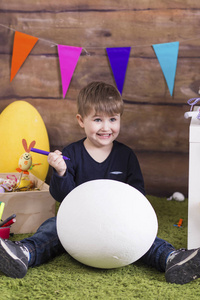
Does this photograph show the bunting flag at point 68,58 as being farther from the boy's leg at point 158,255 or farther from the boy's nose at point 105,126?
the boy's leg at point 158,255

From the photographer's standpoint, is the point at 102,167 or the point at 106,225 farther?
the point at 102,167

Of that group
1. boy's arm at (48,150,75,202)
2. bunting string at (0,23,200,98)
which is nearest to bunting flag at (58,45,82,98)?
bunting string at (0,23,200,98)

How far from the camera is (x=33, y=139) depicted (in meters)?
1.96

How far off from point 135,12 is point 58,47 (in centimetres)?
42

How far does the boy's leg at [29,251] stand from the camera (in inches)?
45.1

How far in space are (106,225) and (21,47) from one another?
4.14 ft

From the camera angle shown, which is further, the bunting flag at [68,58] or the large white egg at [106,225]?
the bunting flag at [68,58]

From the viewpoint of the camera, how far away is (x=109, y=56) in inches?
79.9

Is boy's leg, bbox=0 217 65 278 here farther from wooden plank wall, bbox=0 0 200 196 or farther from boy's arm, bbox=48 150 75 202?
wooden plank wall, bbox=0 0 200 196

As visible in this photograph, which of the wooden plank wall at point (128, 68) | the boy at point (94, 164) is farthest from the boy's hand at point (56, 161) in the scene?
the wooden plank wall at point (128, 68)

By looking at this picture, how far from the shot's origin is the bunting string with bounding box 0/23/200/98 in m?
1.99

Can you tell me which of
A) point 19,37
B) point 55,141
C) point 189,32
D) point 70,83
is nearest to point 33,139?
point 55,141

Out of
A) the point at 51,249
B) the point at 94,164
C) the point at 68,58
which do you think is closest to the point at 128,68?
the point at 68,58

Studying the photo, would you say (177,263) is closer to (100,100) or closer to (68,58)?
(100,100)
